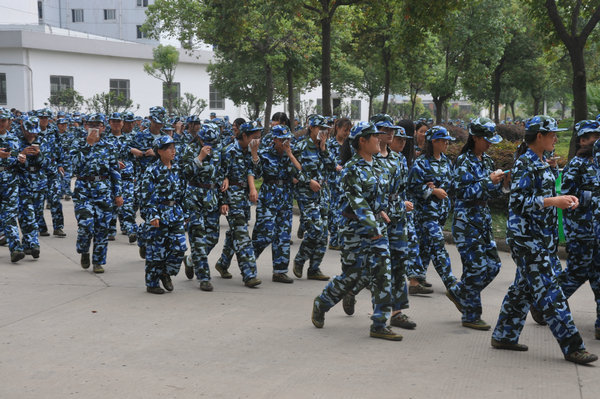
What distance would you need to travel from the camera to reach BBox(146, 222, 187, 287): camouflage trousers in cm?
841

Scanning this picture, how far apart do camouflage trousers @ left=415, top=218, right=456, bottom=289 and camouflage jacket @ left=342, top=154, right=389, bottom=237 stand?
1.73 m

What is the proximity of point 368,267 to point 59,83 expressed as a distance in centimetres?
4065

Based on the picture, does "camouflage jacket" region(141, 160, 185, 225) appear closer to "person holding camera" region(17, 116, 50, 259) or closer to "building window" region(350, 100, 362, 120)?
"person holding camera" region(17, 116, 50, 259)

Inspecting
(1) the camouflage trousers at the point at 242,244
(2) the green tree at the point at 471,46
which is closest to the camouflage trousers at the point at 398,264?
(1) the camouflage trousers at the point at 242,244

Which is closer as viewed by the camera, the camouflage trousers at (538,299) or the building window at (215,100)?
the camouflage trousers at (538,299)

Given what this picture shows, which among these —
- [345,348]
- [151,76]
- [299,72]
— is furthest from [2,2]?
[345,348]

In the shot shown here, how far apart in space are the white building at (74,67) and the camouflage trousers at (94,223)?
29.1m

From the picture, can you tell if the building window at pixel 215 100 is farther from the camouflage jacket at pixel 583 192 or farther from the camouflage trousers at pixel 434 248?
the camouflage jacket at pixel 583 192

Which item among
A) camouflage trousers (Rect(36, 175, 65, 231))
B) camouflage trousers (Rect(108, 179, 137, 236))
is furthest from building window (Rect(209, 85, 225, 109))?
camouflage trousers (Rect(108, 179, 137, 236))

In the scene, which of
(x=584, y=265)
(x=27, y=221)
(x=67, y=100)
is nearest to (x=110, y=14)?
(x=67, y=100)

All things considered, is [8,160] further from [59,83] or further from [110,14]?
[110,14]

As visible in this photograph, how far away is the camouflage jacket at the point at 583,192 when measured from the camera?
683cm

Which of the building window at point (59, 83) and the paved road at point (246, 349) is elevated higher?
the building window at point (59, 83)

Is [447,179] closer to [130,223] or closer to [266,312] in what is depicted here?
[266,312]
